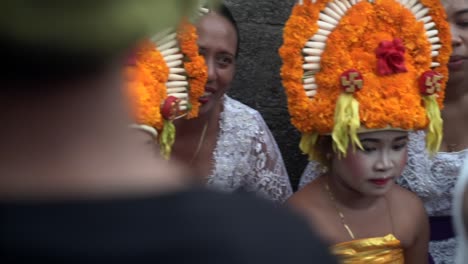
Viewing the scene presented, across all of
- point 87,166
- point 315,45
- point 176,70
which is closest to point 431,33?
point 315,45

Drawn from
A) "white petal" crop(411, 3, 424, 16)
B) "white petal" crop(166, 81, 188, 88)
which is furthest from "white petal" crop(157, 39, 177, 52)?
"white petal" crop(411, 3, 424, 16)

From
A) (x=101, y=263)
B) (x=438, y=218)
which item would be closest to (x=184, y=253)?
(x=101, y=263)

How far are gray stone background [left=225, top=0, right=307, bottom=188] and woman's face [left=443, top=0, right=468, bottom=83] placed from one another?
0.90 m

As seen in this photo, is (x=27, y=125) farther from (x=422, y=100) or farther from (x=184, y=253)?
(x=422, y=100)

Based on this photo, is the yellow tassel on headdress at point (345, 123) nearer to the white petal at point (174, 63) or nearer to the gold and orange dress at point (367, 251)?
the gold and orange dress at point (367, 251)

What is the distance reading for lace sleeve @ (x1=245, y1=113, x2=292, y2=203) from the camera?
10.7 feet

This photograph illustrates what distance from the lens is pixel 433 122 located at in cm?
295

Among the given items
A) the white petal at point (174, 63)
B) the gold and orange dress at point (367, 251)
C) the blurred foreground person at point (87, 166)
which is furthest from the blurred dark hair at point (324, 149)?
the blurred foreground person at point (87, 166)

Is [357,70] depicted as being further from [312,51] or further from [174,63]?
[174,63]

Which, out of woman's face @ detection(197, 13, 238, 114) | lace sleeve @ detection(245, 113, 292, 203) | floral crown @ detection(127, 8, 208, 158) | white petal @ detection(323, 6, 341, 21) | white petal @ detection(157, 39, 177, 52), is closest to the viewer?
floral crown @ detection(127, 8, 208, 158)

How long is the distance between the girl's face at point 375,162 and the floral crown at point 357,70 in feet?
0.13

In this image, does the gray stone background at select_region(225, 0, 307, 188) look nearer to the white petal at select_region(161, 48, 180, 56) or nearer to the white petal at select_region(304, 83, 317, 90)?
the white petal at select_region(304, 83, 317, 90)

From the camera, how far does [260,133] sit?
11.1ft

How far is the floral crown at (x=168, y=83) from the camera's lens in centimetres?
250
